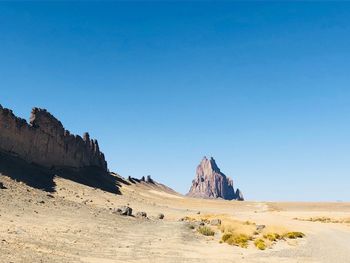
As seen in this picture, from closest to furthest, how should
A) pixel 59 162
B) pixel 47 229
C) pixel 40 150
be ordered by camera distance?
pixel 47 229 → pixel 40 150 → pixel 59 162

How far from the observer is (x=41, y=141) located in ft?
260

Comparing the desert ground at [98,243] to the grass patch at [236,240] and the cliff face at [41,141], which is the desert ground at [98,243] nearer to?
the grass patch at [236,240]

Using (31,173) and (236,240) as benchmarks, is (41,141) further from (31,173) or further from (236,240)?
(236,240)

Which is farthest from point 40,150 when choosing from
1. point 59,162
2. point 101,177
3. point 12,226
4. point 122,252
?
point 122,252

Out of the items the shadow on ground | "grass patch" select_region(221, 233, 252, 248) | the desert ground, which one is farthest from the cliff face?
"grass patch" select_region(221, 233, 252, 248)

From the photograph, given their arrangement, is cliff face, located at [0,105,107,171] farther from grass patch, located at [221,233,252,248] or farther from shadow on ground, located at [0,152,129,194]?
grass patch, located at [221,233,252,248]

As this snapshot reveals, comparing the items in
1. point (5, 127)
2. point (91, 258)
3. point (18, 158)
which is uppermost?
point (5, 127)

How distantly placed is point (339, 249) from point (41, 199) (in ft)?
103

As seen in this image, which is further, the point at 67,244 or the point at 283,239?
the point at 283,239

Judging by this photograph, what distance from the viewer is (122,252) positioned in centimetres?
2603

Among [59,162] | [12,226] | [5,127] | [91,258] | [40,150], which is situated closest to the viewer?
[91,258]

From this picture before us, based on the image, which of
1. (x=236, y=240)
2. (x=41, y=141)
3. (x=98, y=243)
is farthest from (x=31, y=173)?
(x=236, y=240)

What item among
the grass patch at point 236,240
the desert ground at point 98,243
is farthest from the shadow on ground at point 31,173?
the grass patch at point 236,240

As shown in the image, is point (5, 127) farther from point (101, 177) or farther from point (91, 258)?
point (91, 258)
